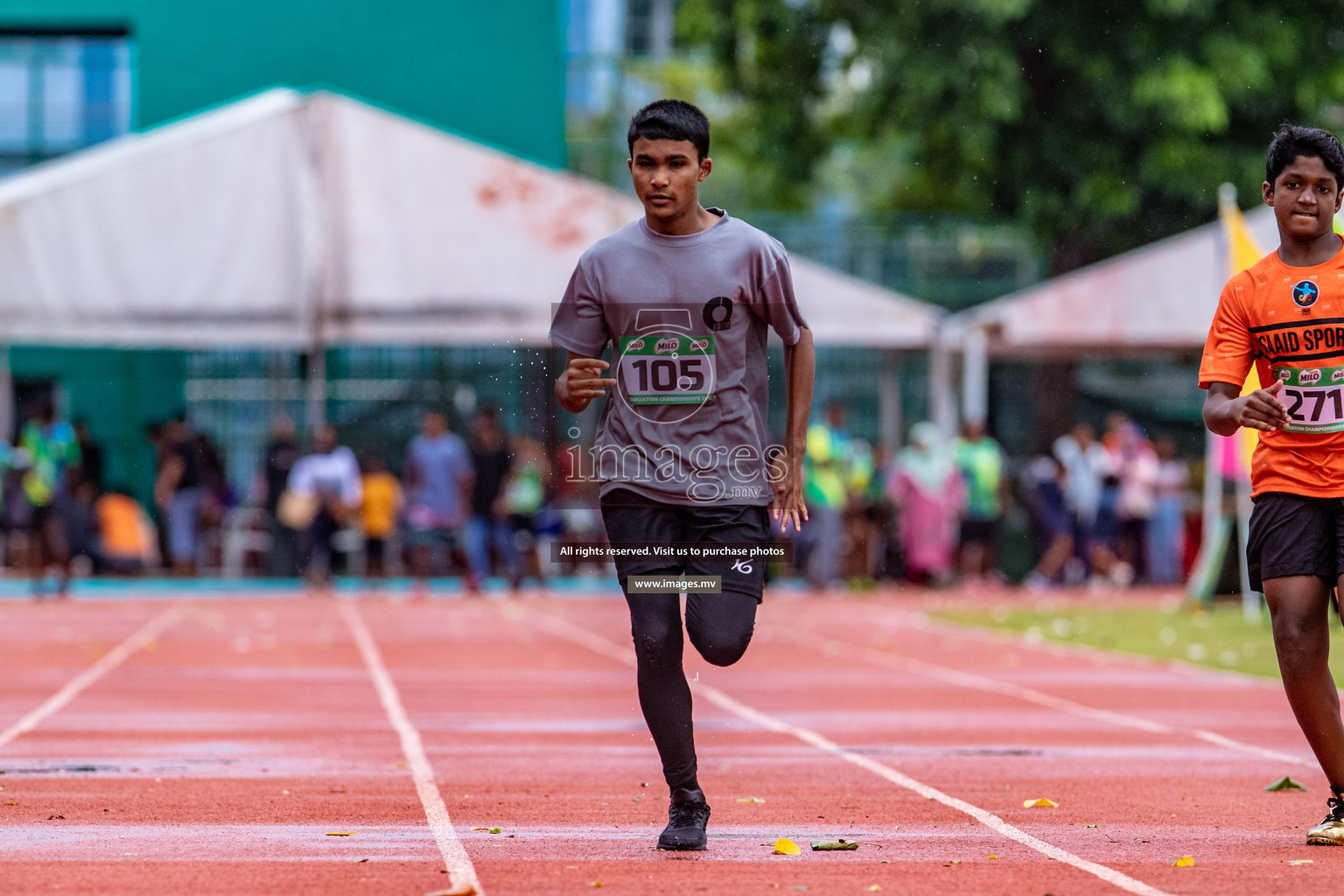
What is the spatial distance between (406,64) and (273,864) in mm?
27287

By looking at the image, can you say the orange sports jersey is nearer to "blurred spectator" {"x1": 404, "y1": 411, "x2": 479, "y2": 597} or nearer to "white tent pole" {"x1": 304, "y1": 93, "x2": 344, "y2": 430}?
"blurred spectator" {"x1": 404, "y1": 411, "x2": 479, "y2": 597}

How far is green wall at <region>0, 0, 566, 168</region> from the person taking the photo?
1259 inches

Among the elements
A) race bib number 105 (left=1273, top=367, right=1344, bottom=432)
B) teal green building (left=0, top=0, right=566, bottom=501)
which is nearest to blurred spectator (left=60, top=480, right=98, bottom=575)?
teal green building (left=0, top=0, right=566, bottom=501)

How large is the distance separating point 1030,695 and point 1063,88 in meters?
17.9

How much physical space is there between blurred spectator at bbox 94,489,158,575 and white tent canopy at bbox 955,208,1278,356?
9.17 meters

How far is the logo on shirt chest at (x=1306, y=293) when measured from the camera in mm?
6410

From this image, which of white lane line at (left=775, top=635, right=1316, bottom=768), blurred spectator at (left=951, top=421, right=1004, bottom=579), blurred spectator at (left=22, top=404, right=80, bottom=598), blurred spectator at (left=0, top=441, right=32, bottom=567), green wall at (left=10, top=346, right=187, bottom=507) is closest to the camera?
white lane line at (left=775, top=635, right=1316, bottom=768)

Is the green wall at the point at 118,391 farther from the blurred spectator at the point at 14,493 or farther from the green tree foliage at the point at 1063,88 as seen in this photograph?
the green tree foliage at the point at 1063,88

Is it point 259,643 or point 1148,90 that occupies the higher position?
point 1148,90

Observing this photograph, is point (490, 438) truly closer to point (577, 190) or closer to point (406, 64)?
point (577, 190)

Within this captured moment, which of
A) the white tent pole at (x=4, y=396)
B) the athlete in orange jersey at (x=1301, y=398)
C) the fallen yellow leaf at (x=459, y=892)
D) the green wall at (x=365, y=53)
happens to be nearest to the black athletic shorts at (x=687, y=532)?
the fallen yellow leaf at (x=459, y=892)

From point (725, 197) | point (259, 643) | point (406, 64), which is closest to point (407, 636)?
point (259, 643)

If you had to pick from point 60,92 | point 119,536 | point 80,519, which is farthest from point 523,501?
point 60,92

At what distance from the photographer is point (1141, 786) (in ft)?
27.0
